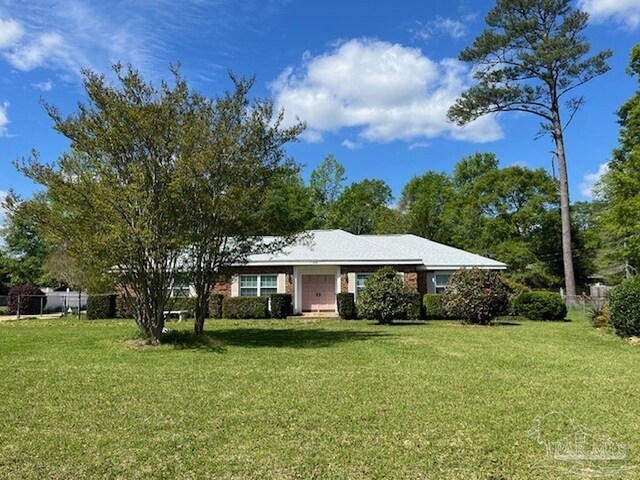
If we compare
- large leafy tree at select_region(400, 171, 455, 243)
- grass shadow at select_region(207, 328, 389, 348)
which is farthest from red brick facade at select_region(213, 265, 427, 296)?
large leafy tree at select_region(400, 171, 455, 243)

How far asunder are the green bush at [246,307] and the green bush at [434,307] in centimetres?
674

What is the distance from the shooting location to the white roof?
891 inches

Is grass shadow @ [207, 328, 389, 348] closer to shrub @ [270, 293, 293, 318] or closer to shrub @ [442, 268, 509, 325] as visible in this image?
shrub @ [442, 268, 509, 325]

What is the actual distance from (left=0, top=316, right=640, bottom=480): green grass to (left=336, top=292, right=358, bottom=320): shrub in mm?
9554

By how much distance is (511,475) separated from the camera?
4070 millimetres

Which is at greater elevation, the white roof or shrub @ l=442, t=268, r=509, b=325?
the white roof

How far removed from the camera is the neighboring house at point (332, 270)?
2272 cm

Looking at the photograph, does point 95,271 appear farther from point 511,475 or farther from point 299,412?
point 511,475

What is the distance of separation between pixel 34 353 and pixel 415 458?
9.38 meters

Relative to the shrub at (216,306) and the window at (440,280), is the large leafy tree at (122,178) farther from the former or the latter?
the window at (440,280)

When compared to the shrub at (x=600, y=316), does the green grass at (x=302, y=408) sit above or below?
below

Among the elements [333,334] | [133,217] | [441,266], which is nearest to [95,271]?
[133,217]
